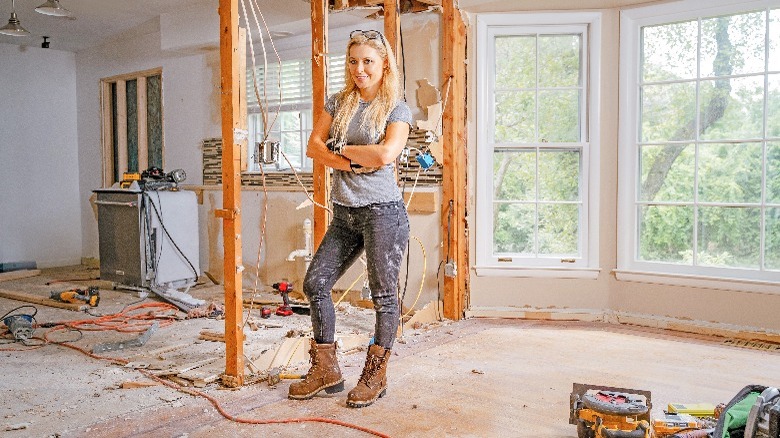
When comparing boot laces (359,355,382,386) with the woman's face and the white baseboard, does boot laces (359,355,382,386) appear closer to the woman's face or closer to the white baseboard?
the woman's face

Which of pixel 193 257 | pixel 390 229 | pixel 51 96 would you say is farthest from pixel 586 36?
pixel 51 96

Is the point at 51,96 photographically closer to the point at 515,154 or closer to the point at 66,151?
the point at 66,151

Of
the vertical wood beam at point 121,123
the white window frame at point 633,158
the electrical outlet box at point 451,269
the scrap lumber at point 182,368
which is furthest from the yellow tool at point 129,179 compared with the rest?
the white window frame at point 633,158

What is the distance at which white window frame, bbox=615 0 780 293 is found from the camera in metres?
4.38

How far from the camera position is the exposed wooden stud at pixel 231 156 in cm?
305

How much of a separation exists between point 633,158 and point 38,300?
5.25 metres

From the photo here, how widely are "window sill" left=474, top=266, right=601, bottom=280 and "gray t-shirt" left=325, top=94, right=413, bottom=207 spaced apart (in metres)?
2.22

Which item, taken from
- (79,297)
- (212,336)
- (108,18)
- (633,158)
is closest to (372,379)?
(212,336)

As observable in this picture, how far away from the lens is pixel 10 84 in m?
8.01

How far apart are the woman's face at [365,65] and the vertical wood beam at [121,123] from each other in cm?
626

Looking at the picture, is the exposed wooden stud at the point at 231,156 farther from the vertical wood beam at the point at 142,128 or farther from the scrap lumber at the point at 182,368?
the vertical wood beam at the point at 142,128

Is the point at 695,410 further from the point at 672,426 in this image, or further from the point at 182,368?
the point at 182,368

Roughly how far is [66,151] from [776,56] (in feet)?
27.2

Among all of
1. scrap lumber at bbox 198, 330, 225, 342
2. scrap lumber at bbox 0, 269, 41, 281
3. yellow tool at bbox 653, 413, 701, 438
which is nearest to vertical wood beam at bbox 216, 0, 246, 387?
scrap lumber at bbox 198, 330, 225, 342
